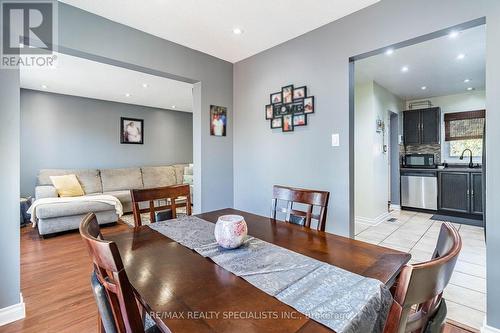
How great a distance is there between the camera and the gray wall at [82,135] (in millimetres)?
4625

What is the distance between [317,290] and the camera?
0.80m

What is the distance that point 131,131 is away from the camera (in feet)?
19.2

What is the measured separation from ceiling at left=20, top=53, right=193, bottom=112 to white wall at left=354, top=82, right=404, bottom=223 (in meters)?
3.12

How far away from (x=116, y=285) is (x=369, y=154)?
14.0ft

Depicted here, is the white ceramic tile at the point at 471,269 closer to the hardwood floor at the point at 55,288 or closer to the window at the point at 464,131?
the window at the point at 464,131

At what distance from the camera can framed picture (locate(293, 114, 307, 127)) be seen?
2.57 meters

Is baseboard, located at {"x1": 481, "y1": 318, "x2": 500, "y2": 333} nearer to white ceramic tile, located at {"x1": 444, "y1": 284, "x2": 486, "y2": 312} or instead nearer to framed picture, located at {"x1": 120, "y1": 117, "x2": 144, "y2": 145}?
white ceramic tile, located at {"x1": 444, "y1": 284, "x2": 486, "y2": 312}

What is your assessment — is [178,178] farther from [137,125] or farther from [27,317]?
[27,317]

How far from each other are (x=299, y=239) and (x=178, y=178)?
5479 mm

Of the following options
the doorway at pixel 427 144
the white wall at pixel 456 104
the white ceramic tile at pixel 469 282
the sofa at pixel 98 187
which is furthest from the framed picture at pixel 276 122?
the white wall at pixel 456 104

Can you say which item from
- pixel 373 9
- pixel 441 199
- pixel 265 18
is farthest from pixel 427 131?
pixel 265 18

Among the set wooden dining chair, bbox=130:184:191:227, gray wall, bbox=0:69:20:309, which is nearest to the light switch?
wooden dining chair, bbox=130:184:191:227

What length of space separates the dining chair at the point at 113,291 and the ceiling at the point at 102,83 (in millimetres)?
3458

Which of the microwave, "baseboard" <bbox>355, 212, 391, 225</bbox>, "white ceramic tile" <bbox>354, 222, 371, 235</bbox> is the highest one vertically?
the microwave
